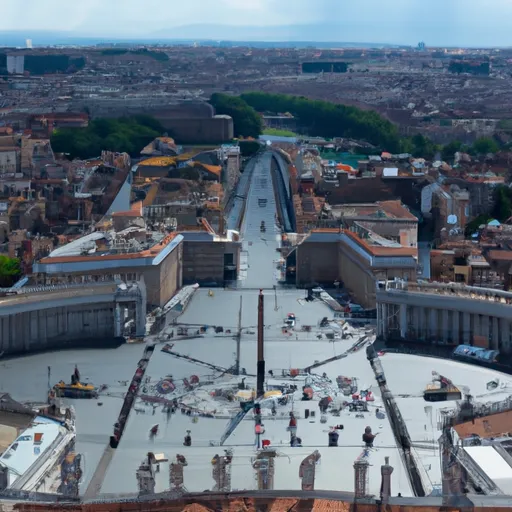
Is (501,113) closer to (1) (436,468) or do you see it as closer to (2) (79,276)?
(2) (79,276)

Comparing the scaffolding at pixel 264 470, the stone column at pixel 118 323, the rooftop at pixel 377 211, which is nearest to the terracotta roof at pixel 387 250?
the rooftop at pixel 377 211

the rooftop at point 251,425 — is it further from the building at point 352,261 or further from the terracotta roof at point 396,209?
the terracotta roof at point 396,209

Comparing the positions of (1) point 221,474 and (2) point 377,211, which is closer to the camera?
(1) point 221,474

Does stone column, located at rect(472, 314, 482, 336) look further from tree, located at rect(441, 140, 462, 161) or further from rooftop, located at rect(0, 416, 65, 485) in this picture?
tree, located at rect(441, 140, 462, 161)

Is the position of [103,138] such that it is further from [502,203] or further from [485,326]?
[485,326]

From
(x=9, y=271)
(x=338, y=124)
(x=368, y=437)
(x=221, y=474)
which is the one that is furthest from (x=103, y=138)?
(x=221, y=474)

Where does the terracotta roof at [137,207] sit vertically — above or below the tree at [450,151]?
above
